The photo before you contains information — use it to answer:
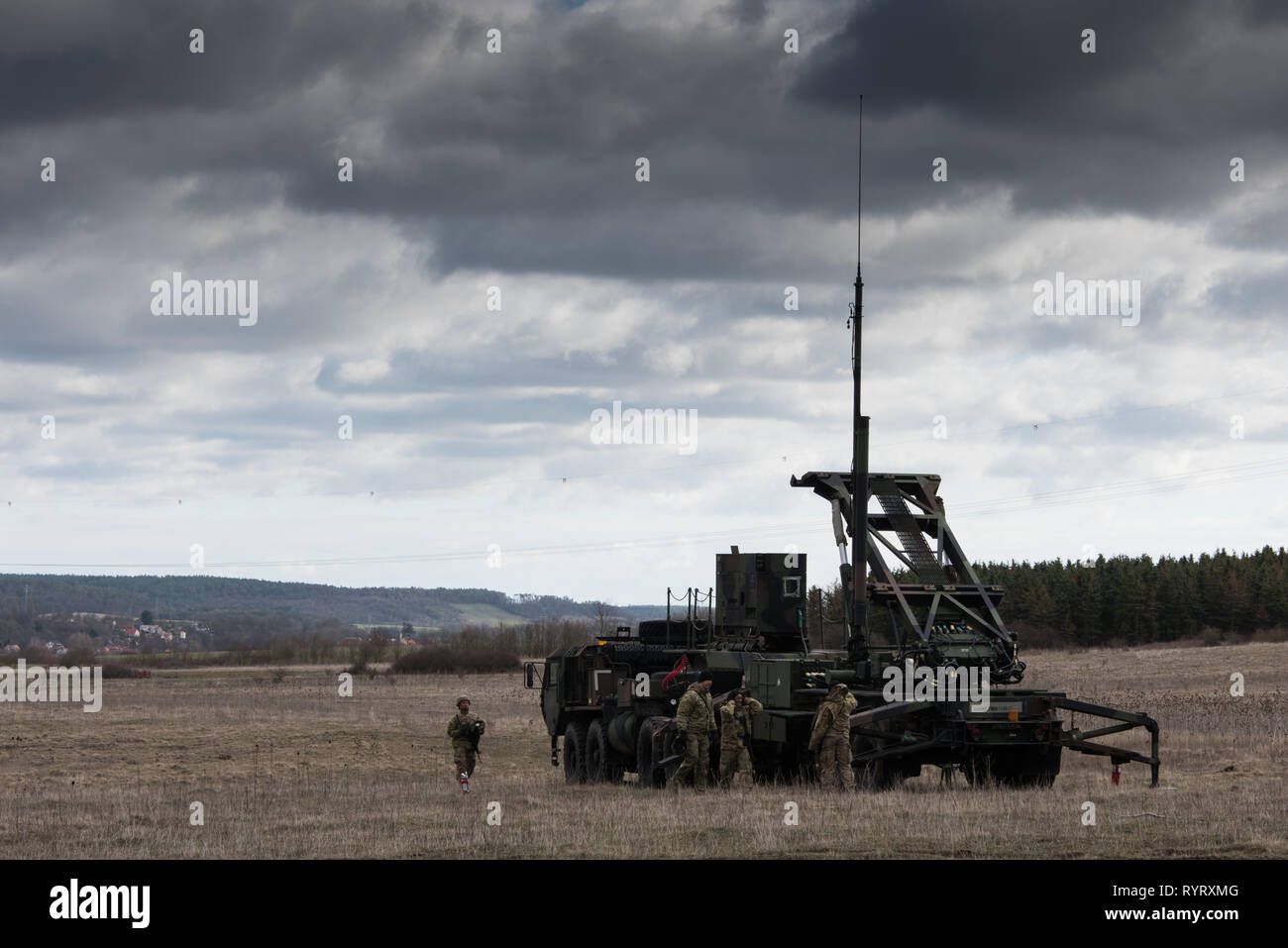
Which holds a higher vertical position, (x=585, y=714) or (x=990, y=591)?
(x=990, y=591)

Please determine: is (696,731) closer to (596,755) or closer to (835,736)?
(835,736)

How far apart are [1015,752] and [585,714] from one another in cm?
843

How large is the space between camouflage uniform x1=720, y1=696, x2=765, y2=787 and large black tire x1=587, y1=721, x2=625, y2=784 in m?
4.12

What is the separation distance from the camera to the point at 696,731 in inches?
859

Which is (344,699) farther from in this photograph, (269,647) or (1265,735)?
(269,647)

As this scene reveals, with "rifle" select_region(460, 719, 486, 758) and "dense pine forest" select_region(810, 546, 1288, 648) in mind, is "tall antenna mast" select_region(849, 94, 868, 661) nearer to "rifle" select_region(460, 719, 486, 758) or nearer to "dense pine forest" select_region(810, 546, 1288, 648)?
"rifle" select_region(460, 719, 486, 758)

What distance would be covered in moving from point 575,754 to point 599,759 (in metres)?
1.11

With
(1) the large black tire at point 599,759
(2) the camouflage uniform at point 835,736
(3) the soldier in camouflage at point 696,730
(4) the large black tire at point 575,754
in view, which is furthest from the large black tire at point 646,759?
(2) the camouflage uniform at point 835,736

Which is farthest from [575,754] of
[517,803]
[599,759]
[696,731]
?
[517,803]

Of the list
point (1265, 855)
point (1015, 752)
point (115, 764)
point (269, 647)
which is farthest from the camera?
point (269, 647)

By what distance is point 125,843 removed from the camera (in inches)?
627

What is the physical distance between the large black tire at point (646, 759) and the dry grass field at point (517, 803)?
729mm

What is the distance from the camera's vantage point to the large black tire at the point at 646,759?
23.2 metres
